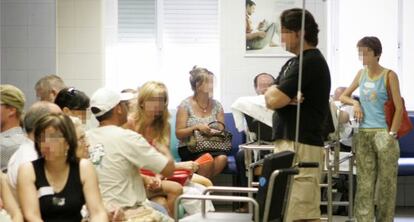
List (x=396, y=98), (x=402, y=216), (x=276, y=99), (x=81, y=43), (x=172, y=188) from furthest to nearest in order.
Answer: (x=81, y=43), (x=402, y=216), (x=396, y=98), (x=172, y=188), (x=276, y=99)

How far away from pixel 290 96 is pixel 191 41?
149 inches

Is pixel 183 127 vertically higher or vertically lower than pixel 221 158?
higher

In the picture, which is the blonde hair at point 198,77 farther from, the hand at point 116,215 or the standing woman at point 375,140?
the hand at point 116,215

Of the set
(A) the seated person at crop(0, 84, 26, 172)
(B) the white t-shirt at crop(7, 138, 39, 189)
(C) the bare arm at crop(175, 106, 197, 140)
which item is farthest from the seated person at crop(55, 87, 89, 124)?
(C) the bare arm at crop(175, 106, 197, 140)

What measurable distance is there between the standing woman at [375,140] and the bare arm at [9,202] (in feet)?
10.1

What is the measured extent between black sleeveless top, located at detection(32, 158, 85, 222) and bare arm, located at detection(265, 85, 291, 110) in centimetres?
103

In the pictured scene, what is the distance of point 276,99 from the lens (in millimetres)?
3555

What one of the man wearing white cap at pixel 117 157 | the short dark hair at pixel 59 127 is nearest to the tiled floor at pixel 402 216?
the man wearing white cap at pixel 117 157

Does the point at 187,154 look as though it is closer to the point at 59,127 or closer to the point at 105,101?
the point at 105,101

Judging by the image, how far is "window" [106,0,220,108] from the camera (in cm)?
719

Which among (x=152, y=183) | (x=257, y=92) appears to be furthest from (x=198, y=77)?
(x=152, y=183)

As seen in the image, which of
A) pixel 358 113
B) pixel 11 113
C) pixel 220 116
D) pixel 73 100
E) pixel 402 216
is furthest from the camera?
pixel 402 216

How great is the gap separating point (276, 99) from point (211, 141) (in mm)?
2756

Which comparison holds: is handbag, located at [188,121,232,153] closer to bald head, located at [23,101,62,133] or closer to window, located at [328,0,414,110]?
window, located at [328,0,414,110]
